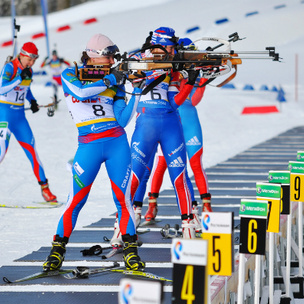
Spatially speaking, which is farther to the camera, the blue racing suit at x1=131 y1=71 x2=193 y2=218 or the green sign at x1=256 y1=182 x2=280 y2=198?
the blue racing suit at x1=131 y1=71 x2=193 y2=218

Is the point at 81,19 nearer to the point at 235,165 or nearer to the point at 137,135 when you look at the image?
the point at 235,165

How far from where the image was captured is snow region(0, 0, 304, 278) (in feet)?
30.4

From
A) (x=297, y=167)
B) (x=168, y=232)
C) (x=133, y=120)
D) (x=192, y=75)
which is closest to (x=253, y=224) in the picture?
(x=297, y=167)

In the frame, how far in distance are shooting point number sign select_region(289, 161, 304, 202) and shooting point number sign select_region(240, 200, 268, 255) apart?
5.83ft

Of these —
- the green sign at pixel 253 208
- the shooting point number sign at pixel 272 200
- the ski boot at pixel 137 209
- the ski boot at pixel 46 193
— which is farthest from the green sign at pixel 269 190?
the ski boot at pixel 46 193

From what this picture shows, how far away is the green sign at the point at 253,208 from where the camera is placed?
4702 millimetres

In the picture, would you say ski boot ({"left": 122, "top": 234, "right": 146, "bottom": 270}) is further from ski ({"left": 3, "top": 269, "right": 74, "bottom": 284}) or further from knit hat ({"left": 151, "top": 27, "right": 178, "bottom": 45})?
knit hat ({"left": 151, "top": 27, "right": 178, "bottom": 45})

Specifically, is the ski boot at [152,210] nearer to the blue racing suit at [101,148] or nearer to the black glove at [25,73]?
the black glove at [25,73]

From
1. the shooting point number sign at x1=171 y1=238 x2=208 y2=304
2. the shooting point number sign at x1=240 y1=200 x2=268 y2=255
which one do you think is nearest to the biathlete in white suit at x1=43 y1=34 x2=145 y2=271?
the shooting point number sign at x1=240 y1=200 x2=268 y2=255

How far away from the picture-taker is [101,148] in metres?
5.75

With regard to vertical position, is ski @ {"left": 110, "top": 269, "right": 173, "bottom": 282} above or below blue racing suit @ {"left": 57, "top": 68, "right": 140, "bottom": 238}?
below

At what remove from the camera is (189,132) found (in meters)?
7.83

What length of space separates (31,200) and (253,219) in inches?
238

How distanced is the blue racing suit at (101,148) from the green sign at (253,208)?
1289mm
